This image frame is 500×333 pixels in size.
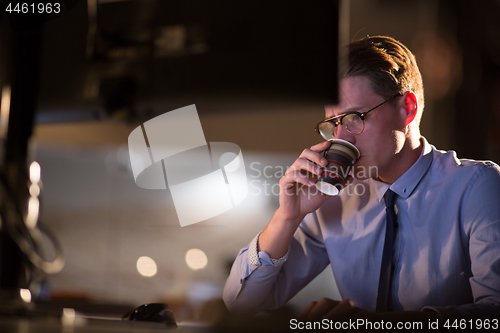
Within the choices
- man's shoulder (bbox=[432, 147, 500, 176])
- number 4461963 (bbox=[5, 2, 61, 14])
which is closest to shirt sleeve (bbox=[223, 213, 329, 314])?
man's shoulder (bbox=[432, 147, 500, 176])

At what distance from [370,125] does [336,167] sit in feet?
0.77

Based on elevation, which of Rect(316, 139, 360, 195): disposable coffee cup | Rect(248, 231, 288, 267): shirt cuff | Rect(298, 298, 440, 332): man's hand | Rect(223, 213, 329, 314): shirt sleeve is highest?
Rect(316, 139, 360, 195): disposable coffee cup

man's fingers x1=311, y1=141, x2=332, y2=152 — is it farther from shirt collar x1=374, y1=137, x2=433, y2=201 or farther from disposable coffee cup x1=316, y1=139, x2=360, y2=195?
shirt collar x1=374, y1=137, x2=433, y2=201

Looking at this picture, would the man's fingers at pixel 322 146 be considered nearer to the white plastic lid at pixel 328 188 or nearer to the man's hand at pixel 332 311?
the white plastic lid at pixel 328 188

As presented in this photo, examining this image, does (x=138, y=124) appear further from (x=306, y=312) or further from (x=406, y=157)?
(x=406, y=157)

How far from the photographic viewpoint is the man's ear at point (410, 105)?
886 millimetres

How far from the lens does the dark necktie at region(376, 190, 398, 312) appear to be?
0.84 meters

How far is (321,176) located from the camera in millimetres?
710

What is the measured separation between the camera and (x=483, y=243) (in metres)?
0.73

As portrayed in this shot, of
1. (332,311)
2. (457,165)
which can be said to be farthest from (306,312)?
(457,165)

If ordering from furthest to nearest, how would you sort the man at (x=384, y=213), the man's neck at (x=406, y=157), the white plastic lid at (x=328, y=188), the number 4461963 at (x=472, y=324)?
the man's neck at (x=406, y=157) → the man at (x=384, y=213) → the white plastic lid at (x=328, y=188) → the number 4461963 at (x=472, y=324)

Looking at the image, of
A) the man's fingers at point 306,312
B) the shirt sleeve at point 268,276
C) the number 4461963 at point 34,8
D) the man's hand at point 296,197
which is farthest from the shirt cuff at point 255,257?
the number 4461963 at point 34,8

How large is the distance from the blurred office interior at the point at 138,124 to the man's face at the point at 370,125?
0.22 ft

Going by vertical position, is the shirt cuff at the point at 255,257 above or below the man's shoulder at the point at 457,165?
below
